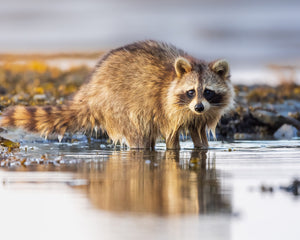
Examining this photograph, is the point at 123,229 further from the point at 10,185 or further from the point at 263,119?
the point at 263,119

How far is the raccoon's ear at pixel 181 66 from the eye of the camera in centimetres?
905

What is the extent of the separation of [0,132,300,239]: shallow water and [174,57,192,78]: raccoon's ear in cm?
151

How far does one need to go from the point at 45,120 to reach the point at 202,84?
2.41m

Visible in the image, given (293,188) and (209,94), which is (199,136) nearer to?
(209,94)

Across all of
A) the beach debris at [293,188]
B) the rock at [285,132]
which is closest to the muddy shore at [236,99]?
the rock at [285,132]

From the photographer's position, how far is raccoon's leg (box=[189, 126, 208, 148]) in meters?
9.39

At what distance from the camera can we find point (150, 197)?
16.4ft

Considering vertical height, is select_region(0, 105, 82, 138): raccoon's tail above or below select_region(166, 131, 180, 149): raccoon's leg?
above

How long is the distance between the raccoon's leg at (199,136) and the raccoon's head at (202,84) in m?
0.39

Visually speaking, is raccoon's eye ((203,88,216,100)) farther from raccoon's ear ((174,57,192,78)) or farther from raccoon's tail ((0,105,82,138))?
raccoon's tail ((0,105,82,138))

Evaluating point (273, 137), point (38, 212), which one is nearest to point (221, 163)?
point (38, 212)

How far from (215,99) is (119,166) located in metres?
2.62

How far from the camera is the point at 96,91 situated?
967 cm

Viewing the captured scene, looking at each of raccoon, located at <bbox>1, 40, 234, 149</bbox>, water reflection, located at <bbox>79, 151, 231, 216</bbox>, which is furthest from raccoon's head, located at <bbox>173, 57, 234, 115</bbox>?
water reflection, located at <bbox>79, 151, 231, 216</bbox>
